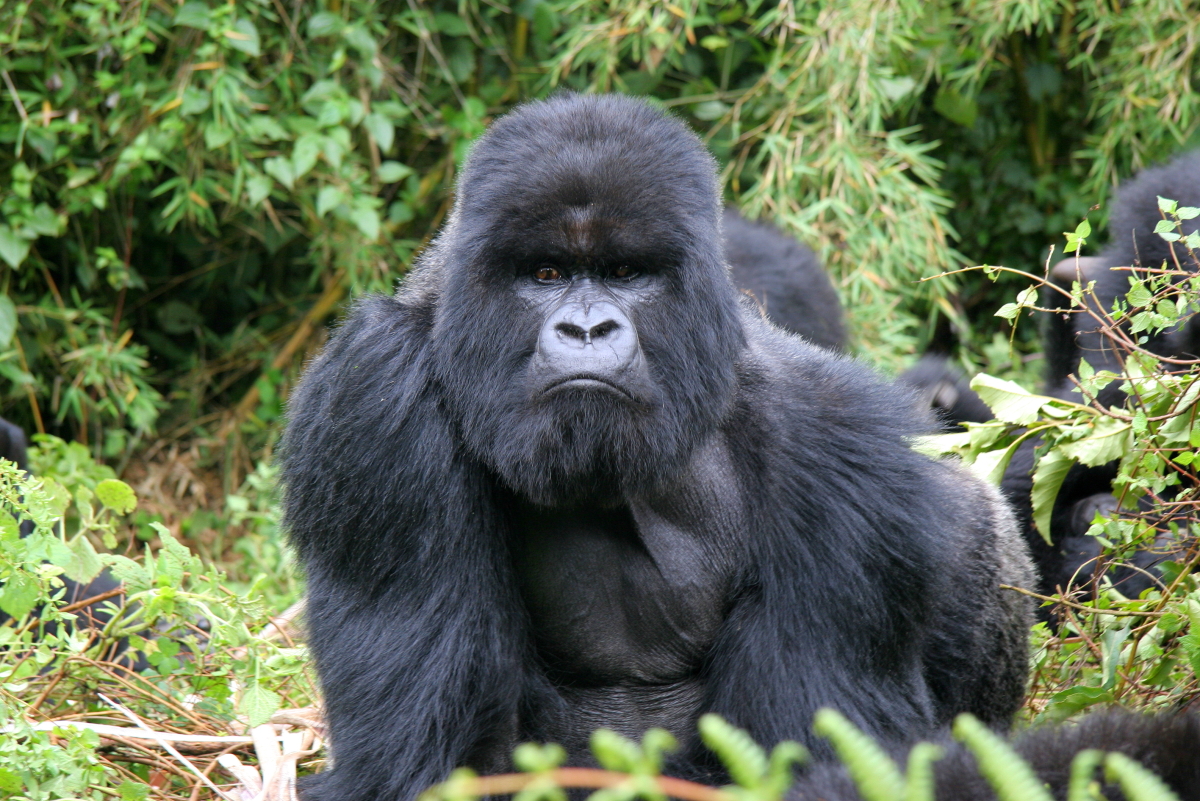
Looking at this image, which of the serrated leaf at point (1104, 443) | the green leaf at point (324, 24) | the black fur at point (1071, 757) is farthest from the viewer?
the green leaf at point (324, 24)

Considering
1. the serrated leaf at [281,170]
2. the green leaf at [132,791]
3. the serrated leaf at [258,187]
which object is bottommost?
the green leaf at [132,791]

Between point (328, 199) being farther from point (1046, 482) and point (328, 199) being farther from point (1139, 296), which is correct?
point (1139, 296)

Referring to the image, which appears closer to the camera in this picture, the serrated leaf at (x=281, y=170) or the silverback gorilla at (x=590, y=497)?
the silverback gorilla at (x=590, y=497)

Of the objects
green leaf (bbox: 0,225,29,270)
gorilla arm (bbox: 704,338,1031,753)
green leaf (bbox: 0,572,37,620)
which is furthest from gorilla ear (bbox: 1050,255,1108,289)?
green leaf (bbox: 0,225,29,270)

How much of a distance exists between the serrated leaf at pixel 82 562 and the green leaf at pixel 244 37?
2678mm

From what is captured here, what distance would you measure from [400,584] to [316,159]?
3332 mm

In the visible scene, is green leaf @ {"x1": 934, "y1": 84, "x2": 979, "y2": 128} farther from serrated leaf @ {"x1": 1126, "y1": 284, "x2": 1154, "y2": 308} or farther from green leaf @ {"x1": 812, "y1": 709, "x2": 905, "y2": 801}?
green leaf @ {"x1": 812, "y1": 709, "x2": 905, "y2": 801}

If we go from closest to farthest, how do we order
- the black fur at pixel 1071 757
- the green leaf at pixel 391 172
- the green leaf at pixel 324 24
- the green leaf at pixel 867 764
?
the green leaf at pixel 867 764 < the black fur at pixel 1071 757 < the green leaf at pixel 324 24 < the green leaf at pixel 391 172

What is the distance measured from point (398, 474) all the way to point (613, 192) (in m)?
0.66

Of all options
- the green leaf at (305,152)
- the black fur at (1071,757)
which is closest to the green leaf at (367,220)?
the green leaf at (305,152)

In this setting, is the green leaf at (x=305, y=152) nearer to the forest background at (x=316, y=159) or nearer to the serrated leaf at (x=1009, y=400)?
the forest background at (x=316, y=159)

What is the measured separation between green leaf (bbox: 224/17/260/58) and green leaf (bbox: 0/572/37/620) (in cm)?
296

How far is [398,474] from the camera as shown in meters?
2.52

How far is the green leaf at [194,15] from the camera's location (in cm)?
517
